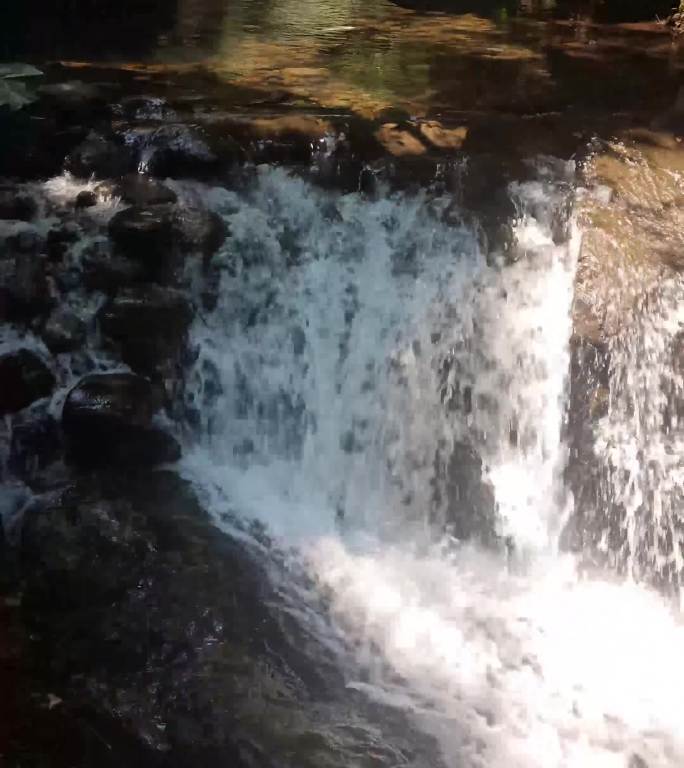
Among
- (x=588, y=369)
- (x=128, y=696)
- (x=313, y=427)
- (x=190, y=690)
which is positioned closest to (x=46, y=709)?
(x=128, y=696)

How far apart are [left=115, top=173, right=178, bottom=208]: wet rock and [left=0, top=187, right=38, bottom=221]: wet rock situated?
47 cm

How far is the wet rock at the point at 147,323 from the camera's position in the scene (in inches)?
179

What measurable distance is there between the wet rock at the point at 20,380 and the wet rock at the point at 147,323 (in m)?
0.40

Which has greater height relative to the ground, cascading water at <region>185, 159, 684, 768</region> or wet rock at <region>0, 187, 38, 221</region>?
wet rock at <region>0, 187, 38, 221</region>

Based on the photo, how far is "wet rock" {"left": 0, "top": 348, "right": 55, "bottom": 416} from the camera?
445 centimetres

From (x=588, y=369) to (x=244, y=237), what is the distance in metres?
1.93

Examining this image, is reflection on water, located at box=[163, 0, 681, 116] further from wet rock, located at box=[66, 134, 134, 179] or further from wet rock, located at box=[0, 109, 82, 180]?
wet rock, located at box=[0, 109, 82, 180]

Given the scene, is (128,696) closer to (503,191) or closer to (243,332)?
(243,332)

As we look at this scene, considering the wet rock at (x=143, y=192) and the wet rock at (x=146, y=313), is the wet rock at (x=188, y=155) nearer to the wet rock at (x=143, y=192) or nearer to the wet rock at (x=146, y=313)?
the wet rock at (x=143, y=192)

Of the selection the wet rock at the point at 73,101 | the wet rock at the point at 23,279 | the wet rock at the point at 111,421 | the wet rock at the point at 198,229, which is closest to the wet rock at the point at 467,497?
the wet rock at the point at 111,421

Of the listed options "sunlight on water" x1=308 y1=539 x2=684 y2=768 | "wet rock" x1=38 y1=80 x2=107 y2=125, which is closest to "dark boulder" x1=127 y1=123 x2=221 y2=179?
"wet rock" x1=38 y1=80 x2=107 y2=125

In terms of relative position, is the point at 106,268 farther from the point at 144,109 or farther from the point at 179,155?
the point at 144,109

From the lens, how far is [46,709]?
133 inches

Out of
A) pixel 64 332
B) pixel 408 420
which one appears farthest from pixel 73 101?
pixel 408 420
